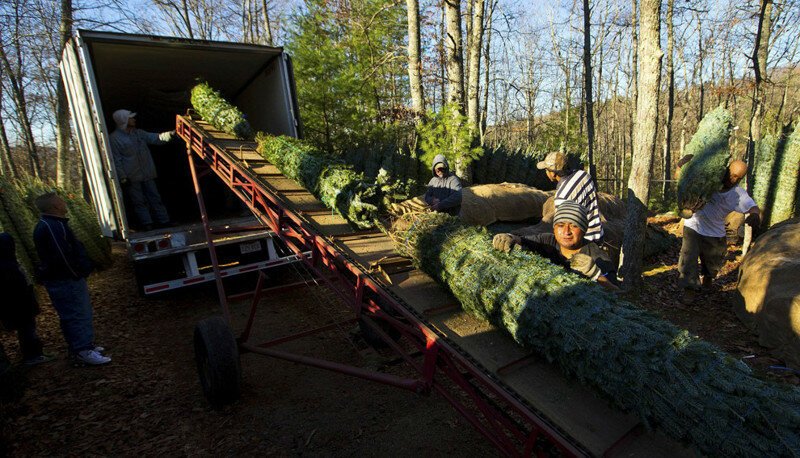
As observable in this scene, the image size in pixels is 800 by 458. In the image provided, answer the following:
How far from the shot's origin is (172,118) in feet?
29.5

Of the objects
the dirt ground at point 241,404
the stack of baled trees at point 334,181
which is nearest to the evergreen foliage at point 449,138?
the stack of baled trees at point 334,181

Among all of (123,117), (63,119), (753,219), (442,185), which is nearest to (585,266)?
(442,185)

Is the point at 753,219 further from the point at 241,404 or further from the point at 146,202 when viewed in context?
the point at 146,202

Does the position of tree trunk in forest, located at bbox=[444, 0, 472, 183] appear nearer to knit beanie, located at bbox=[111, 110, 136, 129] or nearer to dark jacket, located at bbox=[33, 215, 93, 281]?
knit beanie, located at bbox=[111, 110, 136, 129]

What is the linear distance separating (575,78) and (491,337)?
3050 cm

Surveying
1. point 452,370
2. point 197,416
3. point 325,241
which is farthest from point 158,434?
point 452,370

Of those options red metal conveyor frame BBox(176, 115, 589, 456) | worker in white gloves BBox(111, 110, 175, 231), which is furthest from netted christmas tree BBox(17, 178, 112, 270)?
red metal conveyor frame BBox(176, 115, 589, 456)

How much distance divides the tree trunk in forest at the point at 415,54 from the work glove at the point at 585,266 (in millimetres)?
7317

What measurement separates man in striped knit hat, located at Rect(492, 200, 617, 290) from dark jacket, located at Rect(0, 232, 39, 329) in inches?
209

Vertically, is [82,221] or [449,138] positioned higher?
[449,138]

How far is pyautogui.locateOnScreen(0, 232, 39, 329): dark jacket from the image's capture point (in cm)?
439

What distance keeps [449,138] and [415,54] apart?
2356 mm

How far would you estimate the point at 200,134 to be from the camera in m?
5.18

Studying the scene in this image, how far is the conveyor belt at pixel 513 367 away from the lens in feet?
5.78
